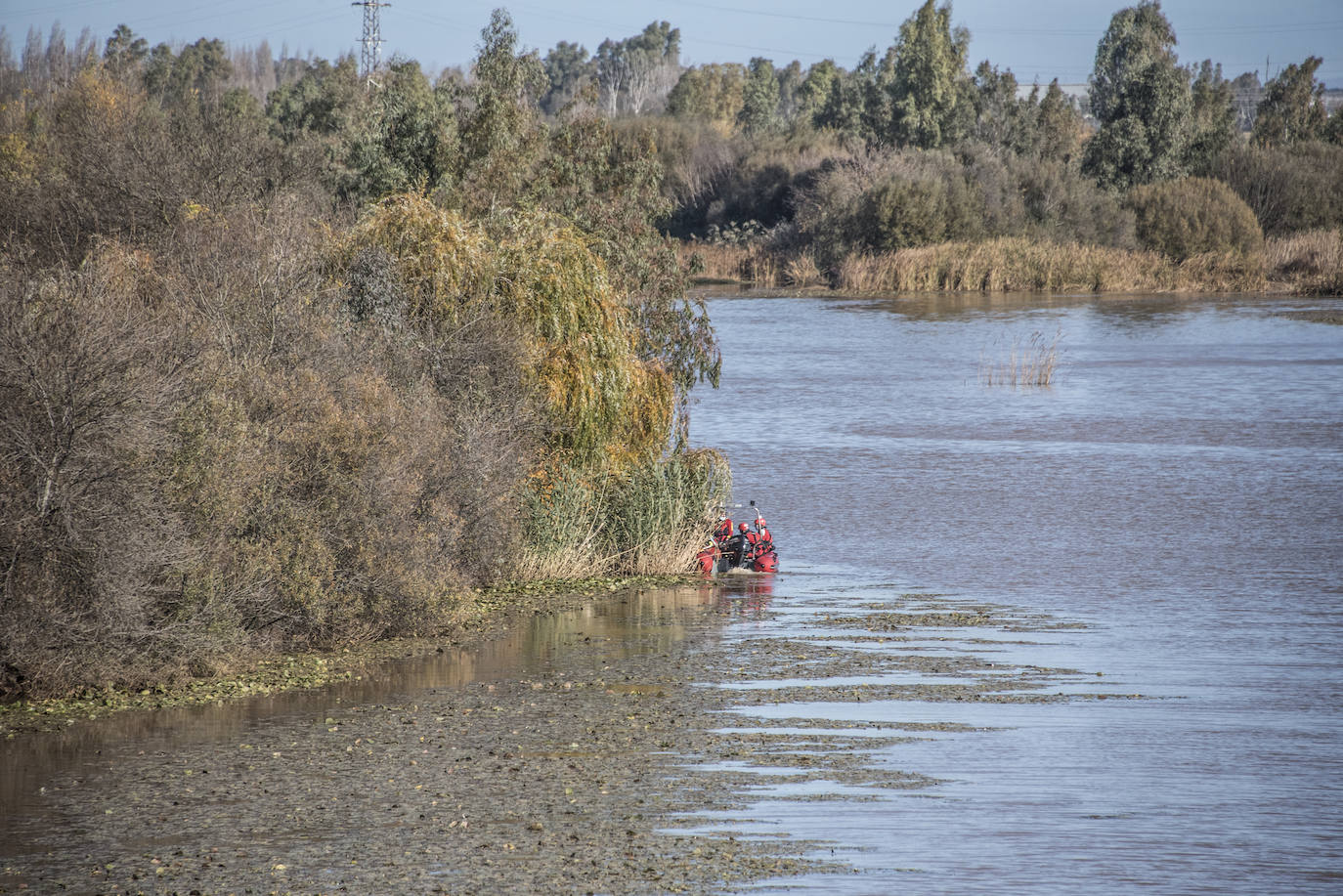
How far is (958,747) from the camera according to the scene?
9.84 metres

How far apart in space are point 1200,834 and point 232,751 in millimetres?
5704

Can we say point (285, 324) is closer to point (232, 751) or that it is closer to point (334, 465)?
point (334, 465)

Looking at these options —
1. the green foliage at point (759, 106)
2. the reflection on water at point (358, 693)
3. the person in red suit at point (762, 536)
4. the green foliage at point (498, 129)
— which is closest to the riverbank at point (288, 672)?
the reflection on water at point (358, 693)

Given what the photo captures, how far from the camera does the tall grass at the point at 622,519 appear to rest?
51.7 ft

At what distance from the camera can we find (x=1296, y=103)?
292 ft

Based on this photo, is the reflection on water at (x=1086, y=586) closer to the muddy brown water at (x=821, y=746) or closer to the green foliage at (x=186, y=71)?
the muddy brown water at (x=821, y=746)

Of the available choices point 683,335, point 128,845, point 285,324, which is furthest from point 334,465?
point 683,335

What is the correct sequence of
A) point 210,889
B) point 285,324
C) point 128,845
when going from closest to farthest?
point 210,889 → point 128,845 → point 285,324

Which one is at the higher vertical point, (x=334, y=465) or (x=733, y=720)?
(x=334, y=465)

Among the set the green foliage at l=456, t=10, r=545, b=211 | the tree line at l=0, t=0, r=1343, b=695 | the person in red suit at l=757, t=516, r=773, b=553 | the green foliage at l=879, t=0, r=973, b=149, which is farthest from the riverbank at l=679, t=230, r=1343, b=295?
the person in red suit at l=757, t=516, r=773, b=553

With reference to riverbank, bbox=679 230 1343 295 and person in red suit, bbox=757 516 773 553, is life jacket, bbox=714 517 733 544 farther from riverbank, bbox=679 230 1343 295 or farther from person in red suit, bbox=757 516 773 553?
riverbank, bbox=679 230 1343 295

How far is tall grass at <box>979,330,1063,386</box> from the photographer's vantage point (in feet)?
133

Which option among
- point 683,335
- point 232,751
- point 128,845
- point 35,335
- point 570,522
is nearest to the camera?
point 128,845

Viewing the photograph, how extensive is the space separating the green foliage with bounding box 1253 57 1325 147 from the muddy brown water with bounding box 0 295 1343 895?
7227 cm
